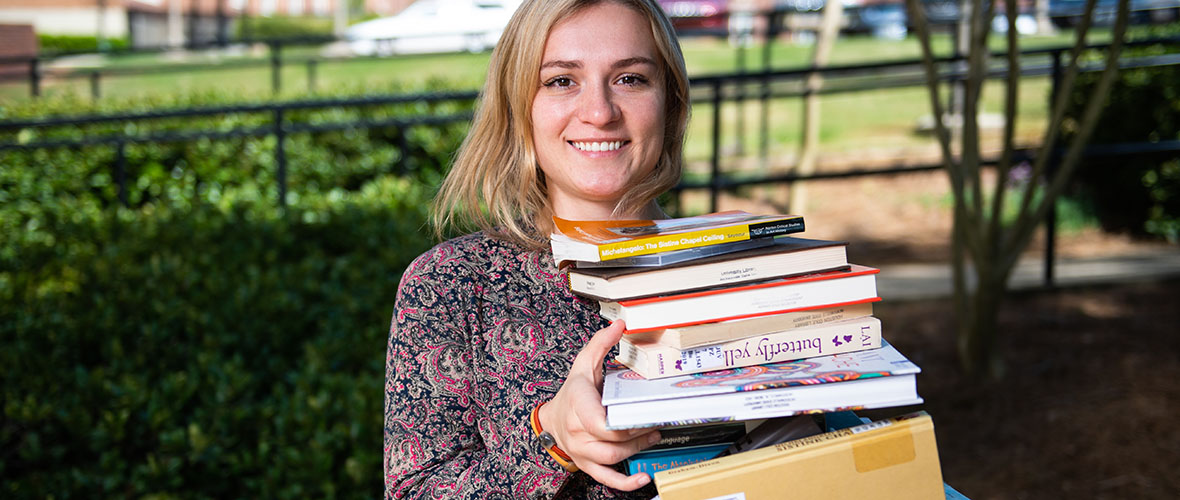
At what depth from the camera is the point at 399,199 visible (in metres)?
5.26

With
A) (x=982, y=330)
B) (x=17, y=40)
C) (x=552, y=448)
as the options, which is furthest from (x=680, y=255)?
(x=17, y=40)

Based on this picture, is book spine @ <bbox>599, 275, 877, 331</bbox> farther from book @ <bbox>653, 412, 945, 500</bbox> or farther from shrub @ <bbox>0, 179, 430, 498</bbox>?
shrub @ <bbox>0, 179, 430, 498</bbox>

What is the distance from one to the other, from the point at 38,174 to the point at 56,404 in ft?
14.7

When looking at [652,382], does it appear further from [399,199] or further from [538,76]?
[399,199]

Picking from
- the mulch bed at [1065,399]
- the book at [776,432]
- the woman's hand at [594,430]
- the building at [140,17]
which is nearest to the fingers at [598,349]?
the woman's hand at [594,430]

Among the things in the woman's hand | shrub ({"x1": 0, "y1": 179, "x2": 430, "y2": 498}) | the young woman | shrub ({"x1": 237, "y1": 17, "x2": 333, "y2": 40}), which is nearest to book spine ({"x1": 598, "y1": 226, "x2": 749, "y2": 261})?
the woman's hand

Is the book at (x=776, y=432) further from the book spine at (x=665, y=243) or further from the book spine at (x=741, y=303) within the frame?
the book spine at (x=665, y=243)

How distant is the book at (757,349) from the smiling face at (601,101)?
0.49 metres

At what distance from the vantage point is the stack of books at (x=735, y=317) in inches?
50.7

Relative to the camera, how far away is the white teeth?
1757 millimetres

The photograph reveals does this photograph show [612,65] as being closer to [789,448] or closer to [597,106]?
[597,106]

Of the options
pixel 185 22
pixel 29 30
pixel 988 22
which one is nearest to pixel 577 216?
pixel 988 22

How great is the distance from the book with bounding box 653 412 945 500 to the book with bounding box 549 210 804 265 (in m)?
0.30

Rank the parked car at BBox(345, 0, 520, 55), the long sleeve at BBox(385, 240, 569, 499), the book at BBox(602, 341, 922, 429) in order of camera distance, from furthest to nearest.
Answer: the parked car at BBox(345, 0, 520, 55)
the long sleeve at BBox(385, 240, 569, 499)
the book at BBox(602, 341, 922, 429)
